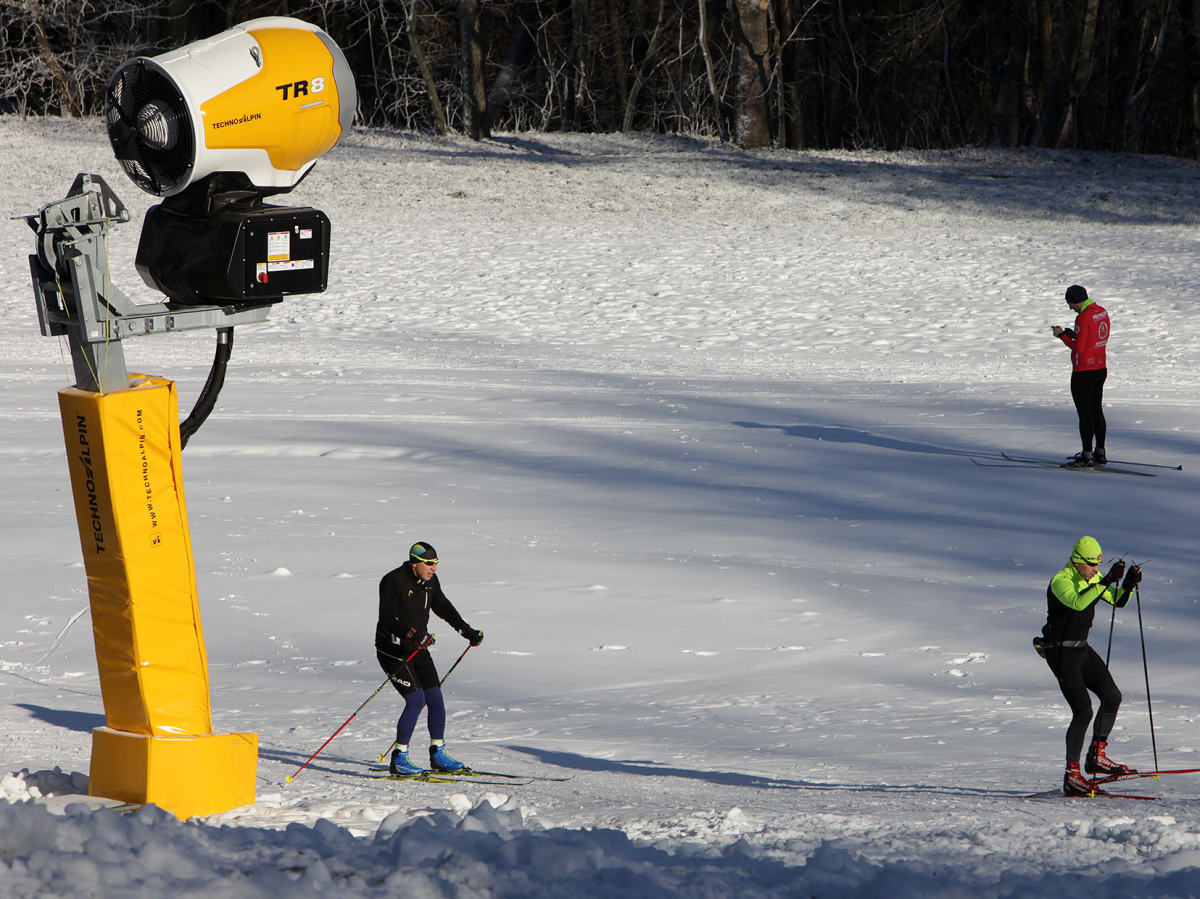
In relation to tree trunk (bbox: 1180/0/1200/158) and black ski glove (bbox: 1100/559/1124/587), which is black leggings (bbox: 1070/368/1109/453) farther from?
tree trunk (bbox: 1180/0/1200/158)

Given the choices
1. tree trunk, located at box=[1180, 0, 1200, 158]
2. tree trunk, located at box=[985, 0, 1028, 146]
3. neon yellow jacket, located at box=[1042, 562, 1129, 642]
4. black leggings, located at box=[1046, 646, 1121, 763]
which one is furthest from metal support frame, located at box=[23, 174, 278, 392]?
tree trunk, located at box=[1180, 0, 1200, 158]

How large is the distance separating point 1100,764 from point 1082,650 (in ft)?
1.87

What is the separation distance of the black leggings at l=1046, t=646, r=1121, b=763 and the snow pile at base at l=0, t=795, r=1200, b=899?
1870 millimetres

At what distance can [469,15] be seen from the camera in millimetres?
35219

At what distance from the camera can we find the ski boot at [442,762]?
6809 millimetres

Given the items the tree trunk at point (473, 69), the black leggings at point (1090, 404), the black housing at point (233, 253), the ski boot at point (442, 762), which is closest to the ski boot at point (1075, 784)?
the ski boot at point (442, 762)

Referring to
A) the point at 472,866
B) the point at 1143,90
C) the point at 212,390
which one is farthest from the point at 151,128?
the point at 1143,90

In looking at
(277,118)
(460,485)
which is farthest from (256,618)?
(277,118)

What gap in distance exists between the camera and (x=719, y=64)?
4181 cm

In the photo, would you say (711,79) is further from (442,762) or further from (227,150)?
(227,150)

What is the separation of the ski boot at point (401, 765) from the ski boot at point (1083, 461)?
26.3 feet

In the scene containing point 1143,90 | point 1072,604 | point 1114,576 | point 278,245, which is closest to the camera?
point 278,245

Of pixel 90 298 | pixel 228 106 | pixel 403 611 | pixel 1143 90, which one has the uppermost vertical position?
pixel 1143 90

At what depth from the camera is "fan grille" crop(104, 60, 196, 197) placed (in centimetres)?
453
